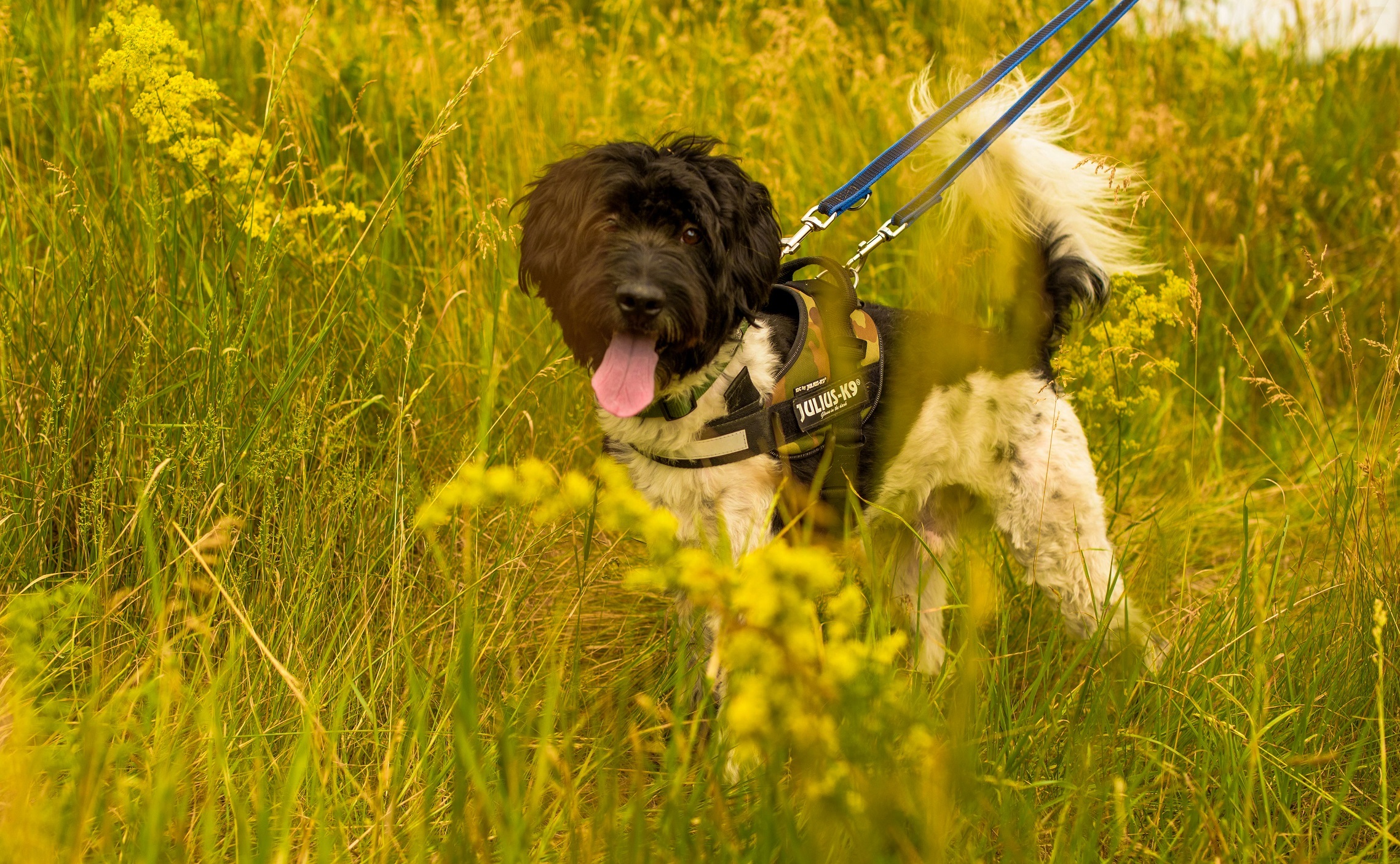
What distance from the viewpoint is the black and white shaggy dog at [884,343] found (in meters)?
2.36

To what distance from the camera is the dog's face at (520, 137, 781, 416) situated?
230 cm

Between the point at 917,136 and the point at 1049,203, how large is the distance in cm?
41

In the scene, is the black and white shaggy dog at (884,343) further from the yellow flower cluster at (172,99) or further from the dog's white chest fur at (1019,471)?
the yellow flower cluster at (172,99)

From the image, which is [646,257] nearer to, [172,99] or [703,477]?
[703,477]

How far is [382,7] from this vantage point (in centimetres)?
452

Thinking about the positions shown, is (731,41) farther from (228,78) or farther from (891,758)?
(891,758)

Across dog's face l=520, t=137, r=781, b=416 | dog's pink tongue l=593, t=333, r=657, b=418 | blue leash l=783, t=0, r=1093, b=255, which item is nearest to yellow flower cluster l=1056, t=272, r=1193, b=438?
blue leash l=783, t=0, r=1093, b=255

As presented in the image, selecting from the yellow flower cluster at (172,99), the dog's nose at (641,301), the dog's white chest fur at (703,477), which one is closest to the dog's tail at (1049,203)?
the dog's white chest fur at (703,477)

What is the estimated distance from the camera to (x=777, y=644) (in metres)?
1.07

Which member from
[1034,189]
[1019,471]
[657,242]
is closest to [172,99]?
[657,242]

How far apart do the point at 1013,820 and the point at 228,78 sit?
4.01 m

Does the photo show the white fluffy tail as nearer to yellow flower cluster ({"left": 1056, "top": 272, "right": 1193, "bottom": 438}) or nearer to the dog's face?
yellow flower cluster ({"left": 1056, "top": 272, "right": 1193, "bottom": 438})

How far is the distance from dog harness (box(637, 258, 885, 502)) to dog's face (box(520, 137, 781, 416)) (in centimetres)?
14

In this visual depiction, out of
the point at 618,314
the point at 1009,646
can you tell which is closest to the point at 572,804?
the point at 618,314
